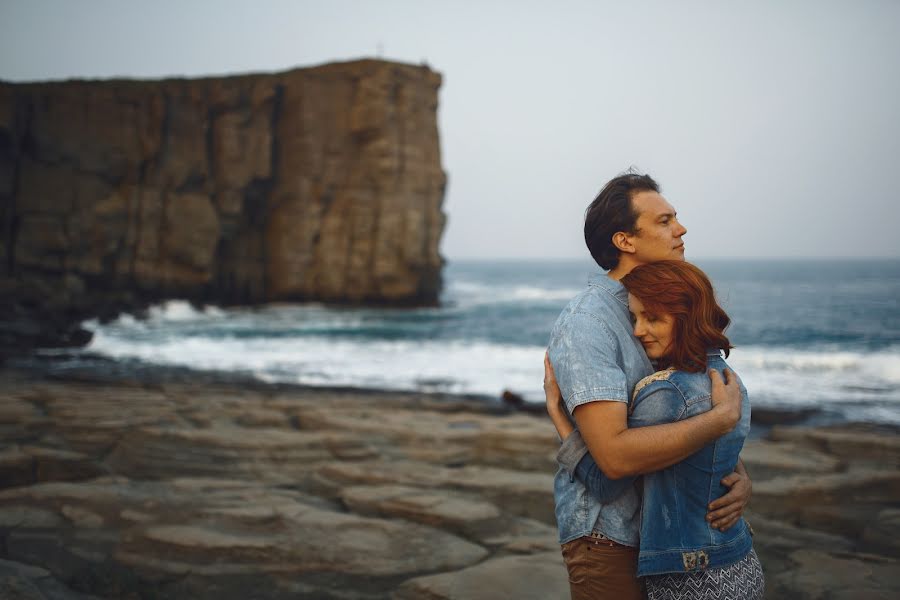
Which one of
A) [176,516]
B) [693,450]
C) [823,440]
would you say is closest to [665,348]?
[693,450]

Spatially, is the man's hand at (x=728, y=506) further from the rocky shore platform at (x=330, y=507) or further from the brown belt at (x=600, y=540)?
the rocky shore platform at (x=330, y=507)

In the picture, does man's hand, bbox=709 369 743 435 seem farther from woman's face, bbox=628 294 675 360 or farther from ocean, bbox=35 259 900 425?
ocean, bbox=35 259 900 425

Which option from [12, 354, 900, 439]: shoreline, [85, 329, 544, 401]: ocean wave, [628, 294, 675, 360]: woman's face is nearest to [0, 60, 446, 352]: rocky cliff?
[85, 329, 544, 401]: ocean wave

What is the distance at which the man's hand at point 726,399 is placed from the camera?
2.06 metres

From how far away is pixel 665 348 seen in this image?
222 cm

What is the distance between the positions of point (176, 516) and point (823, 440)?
24.4ft

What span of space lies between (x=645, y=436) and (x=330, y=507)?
158 inches

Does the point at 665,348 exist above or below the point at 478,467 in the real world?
above

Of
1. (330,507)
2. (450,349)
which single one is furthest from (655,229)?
(450,349)

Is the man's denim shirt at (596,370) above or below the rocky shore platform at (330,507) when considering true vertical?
above

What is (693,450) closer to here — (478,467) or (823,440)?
(478,467)

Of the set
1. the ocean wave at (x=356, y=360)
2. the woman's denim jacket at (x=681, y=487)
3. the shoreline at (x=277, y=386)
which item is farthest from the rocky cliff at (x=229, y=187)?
the woman's denim jacket at (x=681, y=487)

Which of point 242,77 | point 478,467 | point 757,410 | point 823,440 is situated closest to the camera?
point 478,467

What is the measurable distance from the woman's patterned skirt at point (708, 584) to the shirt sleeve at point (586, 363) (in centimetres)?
60
